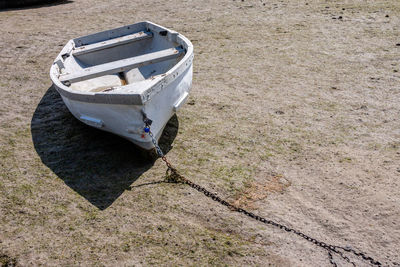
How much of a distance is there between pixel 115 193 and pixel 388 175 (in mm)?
3053

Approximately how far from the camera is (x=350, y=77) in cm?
632

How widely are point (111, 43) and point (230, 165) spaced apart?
368 centimetres

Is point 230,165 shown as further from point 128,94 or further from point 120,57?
point 120,57

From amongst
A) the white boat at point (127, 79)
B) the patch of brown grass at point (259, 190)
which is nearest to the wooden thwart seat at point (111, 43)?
the white boat at point (127, 79)

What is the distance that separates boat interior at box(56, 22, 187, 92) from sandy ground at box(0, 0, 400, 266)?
2.31ft

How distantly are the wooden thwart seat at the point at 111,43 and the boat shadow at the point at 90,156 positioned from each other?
1416 millimetres

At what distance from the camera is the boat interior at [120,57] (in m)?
5.31

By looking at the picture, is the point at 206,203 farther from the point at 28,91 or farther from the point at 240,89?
the point at 28,91

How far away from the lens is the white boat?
395cm

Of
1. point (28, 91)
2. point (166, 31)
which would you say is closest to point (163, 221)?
point (166, 31)

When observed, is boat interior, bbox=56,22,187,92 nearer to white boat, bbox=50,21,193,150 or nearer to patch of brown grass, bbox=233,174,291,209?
white boat, bbox=50,21,193,150

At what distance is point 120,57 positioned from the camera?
6.89 meters

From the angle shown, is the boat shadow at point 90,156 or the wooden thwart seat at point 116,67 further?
the wooden thwart seat at point 116,67

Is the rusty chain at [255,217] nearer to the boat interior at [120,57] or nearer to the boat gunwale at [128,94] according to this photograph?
A: the boat gunwale at [128,94]
